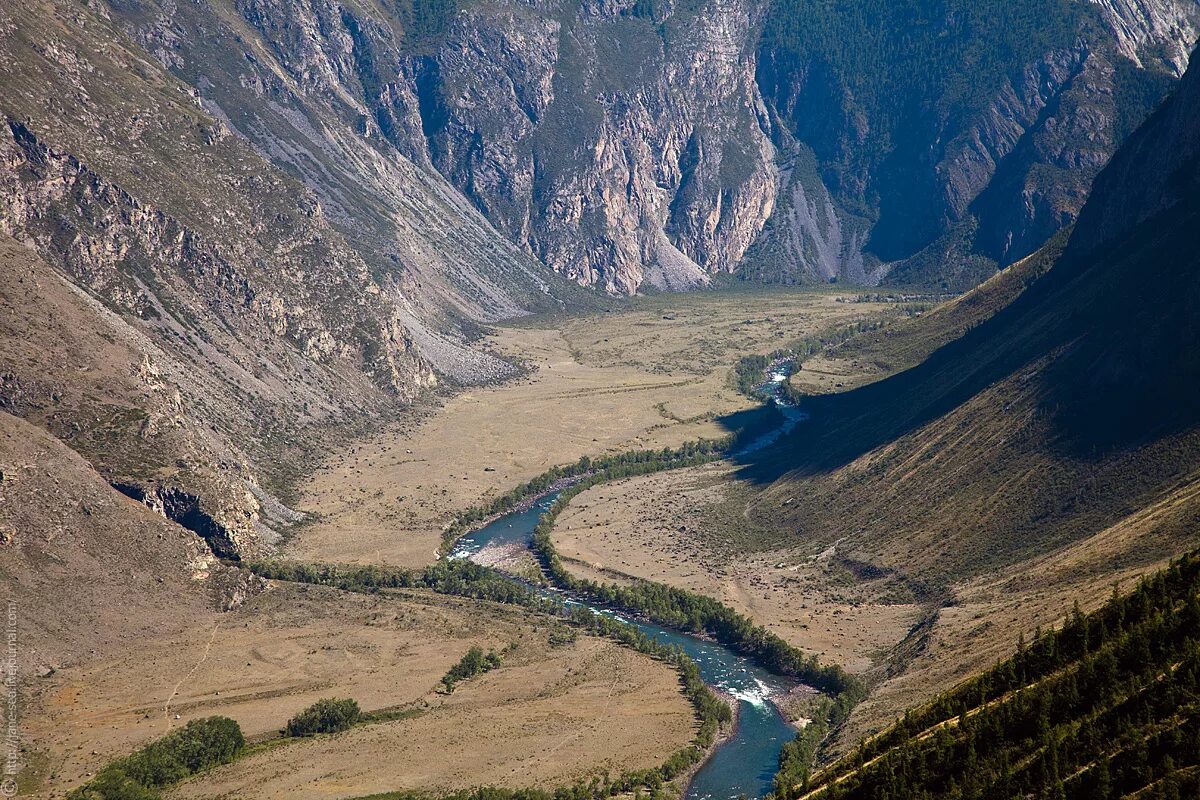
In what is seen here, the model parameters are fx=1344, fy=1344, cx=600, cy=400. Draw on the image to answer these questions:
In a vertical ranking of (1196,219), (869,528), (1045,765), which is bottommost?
(1045,765)

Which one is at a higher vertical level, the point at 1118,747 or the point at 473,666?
the point at 473,666

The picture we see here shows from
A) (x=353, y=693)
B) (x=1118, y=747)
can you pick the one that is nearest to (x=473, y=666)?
(x=353, y=693)

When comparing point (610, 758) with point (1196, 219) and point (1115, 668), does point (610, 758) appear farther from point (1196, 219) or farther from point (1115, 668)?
point (1196, 219)

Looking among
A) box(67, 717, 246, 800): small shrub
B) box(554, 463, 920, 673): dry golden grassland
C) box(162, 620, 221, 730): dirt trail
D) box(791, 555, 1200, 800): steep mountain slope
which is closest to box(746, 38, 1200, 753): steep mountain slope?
box(554, 463, 920, 673): dry golden grassland

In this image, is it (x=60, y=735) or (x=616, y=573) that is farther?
(x=616, y=573)

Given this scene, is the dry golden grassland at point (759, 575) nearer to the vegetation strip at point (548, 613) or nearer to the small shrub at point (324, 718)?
the vegetation strip at point (548, 613)

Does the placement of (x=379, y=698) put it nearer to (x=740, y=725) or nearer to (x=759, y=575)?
(x=740, y=725)

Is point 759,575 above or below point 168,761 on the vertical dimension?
above

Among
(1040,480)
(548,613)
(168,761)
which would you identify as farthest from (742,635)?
(168,761)

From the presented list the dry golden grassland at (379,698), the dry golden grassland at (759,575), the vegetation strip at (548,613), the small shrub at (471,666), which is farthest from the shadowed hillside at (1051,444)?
the small shrub at (471,666)
